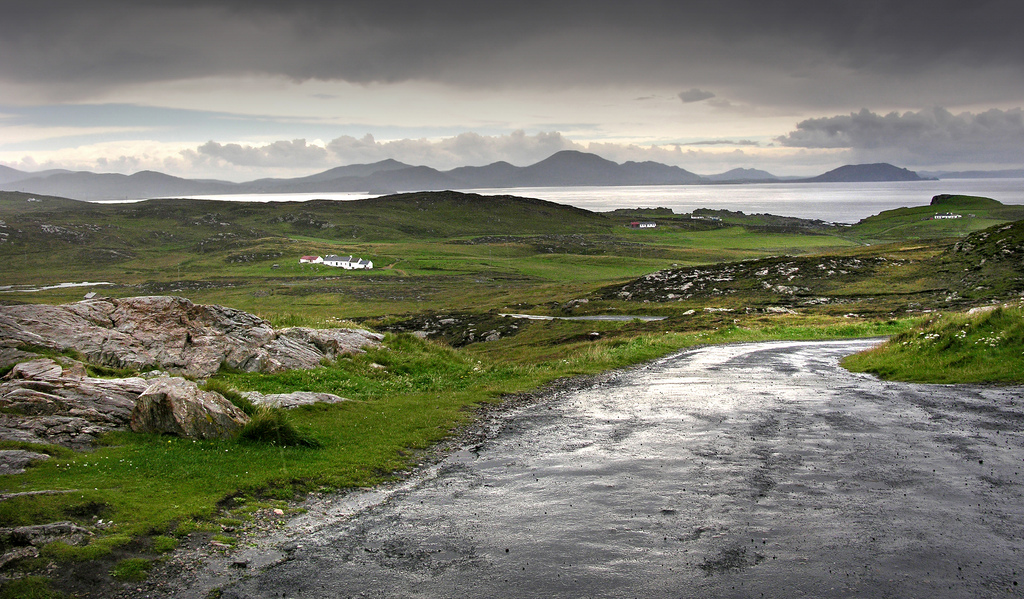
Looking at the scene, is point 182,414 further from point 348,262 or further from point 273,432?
point 348,262

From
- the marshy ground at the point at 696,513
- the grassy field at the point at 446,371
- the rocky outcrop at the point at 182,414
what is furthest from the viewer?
the rocky outcrop at the point at 182,414

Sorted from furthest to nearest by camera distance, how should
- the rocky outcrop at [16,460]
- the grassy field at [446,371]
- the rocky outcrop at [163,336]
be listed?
the rocky outcrop at [163,336] → the rocky outcrop at [16,460] → the grassy field at [446,371]

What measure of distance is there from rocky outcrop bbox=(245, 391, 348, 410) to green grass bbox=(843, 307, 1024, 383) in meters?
24.9

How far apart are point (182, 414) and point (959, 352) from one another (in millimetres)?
30922

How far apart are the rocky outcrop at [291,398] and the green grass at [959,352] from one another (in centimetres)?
2493

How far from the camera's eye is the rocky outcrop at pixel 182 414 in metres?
16.4

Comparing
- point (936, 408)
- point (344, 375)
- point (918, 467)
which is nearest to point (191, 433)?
point (344, 375)

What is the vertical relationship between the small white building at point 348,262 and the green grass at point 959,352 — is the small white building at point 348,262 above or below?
below

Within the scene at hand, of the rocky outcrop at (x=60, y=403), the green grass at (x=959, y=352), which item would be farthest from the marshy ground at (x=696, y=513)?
the rocky outcrop at (x=60, y=403)

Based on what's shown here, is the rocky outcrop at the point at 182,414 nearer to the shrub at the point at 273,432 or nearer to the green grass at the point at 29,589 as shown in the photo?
the shrub at the point at 273,432

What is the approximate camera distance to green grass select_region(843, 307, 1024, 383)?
24.8 metres

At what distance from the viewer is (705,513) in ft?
45.2

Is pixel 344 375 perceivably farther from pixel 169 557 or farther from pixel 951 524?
pixel 951 524

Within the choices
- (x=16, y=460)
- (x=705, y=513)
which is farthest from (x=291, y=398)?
(x=705, y=513)
